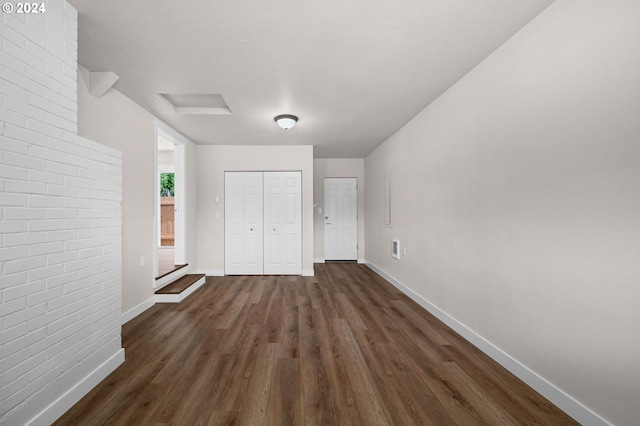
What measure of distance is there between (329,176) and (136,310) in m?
4.70

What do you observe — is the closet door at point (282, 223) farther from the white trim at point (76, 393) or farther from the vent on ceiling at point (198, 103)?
the white trim at point (76, 393)

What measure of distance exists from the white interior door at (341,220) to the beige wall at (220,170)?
57.0 inches

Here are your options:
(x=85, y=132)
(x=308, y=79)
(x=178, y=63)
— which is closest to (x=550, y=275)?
(x=308, y=79)

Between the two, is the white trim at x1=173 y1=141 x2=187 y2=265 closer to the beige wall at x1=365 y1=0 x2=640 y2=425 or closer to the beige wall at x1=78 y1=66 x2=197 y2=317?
the beige wall at x1=78 y1=66 x2=197 y2=317

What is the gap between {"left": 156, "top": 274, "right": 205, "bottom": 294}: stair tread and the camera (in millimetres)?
3750

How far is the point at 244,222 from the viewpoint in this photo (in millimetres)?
5355

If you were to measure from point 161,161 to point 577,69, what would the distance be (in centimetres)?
871

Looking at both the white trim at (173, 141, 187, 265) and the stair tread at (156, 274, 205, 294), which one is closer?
the stair tread at (156, 274, 205, 294)

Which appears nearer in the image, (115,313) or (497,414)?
(497,414)

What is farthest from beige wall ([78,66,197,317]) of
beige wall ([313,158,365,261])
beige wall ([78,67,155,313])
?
beige wall ([313,158,365,261])

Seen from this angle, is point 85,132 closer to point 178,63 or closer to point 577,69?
point 178,63

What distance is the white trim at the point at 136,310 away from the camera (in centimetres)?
301

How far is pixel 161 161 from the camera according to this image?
305 inches

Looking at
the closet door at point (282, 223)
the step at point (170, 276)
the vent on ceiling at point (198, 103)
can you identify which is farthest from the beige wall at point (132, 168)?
the closet door at point (282, 223)
